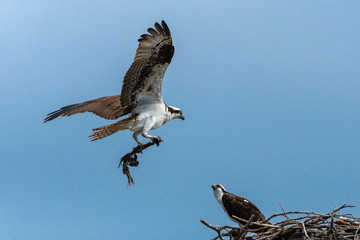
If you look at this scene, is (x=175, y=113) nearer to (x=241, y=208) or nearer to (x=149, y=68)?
(x=149, y=68)

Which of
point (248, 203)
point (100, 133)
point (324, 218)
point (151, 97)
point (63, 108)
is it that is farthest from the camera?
point (63, 108)

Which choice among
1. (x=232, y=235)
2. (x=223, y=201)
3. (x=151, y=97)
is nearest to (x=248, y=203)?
(x=223, y=201)

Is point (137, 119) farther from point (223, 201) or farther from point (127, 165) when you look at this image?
point (223, 201)

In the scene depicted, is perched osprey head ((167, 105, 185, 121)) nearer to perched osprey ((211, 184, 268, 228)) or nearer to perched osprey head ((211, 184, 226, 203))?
perched osprey head ((211, 184, 226, 203))

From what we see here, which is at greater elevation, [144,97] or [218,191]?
[144,97]

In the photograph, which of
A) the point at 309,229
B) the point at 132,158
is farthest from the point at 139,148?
the point at 309,229

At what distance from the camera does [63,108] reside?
10.3m

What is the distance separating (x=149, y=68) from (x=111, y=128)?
3.74ft

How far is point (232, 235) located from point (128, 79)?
3.23 m

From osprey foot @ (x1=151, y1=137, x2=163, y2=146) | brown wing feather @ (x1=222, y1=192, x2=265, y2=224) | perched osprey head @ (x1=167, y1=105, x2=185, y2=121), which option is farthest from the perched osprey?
perched osprey head @ (x1=167, y1=105, x2=185, y2=121)

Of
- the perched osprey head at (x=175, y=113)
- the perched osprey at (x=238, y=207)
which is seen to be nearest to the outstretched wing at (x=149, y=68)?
the perched osprey head at (x=175, y=113)

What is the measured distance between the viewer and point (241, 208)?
26.3ft

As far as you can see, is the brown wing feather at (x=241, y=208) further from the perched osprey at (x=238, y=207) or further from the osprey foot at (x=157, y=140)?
the osprey foot at (x=157, y=140)

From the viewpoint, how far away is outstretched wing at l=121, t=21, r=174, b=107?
8447mm
